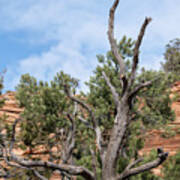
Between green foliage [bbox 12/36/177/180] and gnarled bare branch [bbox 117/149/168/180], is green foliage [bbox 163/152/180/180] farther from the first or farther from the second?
gnarled bare branch [bbox 117/149/168/180]

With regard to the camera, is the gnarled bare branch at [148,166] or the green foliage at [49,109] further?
the green foliage at [49,109]

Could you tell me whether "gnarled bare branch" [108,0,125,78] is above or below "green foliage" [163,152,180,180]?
above

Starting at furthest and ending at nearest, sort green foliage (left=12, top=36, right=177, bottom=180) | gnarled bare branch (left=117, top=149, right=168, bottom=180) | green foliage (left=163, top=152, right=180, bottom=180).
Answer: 1. green foliage (left=12, top=36, right=177, bottom=180)
2. green foliage (left=163, top=152, right=180, bottom=180)
3. gnarled bare branch (left=117, top=149, right=168, bottom=180)

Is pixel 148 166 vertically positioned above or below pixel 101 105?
below

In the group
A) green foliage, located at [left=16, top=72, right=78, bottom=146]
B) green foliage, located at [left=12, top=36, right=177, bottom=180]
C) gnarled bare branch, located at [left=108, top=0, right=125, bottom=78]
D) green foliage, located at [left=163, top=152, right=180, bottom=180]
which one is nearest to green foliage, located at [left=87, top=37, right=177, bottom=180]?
green foliage, located at [left=12, top=36, right=177, bottom=180]

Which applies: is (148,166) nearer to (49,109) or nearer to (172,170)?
(172,170)

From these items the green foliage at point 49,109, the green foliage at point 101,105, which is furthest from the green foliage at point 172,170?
the green foliage at point 49,109

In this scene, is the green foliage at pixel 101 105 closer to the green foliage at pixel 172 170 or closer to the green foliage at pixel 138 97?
the green foliage at pixel 138 97

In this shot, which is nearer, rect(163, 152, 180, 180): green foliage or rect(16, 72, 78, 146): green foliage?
rect(163, 152, 180, 180): green foliage

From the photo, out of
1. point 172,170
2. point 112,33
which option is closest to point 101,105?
point 172,170

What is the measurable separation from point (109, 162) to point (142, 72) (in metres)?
17.3

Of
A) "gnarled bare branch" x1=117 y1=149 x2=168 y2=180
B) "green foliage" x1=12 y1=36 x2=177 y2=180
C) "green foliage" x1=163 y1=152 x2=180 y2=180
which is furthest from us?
"green foliage" x1=12 y1=36 x2=177 y2=180

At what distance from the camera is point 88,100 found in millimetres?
20312

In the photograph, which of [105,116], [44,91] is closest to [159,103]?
[105,116]
